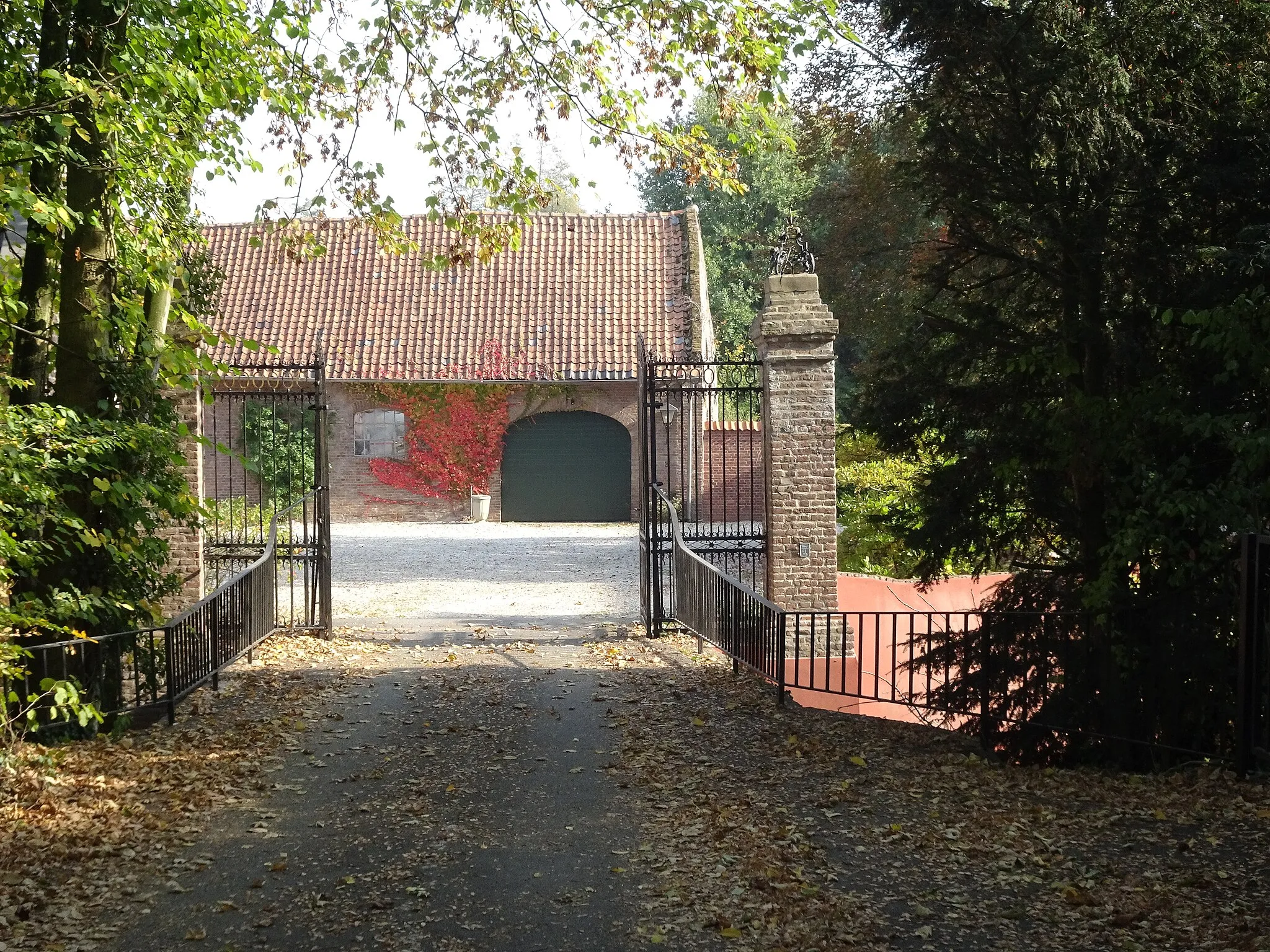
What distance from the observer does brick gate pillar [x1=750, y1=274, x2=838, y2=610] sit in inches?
443

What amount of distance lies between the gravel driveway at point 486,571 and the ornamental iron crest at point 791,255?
4321mm

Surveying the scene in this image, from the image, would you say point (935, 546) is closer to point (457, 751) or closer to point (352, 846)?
point (457, 751)

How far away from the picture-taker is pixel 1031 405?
8016mm

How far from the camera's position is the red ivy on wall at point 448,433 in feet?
85.4

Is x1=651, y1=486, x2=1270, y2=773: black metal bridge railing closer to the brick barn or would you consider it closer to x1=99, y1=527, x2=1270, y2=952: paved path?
x1=99, y1=527, x2=1270, y2=952: paved path

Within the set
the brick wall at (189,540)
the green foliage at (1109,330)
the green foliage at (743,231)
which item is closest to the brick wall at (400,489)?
the green foliage at (743,231)

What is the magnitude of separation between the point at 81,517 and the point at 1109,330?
272 inches

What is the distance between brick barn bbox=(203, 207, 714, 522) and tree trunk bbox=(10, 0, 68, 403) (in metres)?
16.7

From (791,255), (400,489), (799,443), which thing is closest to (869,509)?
(799,443)

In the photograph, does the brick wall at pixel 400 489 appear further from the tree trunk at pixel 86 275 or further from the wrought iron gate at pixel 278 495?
the tree trunk at pixel 86 275

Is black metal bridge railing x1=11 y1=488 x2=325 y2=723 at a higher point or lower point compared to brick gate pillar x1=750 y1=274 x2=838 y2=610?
lower

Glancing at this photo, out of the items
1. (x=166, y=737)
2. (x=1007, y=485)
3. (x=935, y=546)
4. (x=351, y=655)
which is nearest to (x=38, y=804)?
(x=166, y=737)

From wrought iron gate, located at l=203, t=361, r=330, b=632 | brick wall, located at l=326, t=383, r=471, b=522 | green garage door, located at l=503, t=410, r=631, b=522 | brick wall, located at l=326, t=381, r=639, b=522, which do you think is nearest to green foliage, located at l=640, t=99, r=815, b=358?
green garage door, located at l=503, t=410, r=631, b=522

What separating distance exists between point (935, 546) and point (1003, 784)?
2117mm
